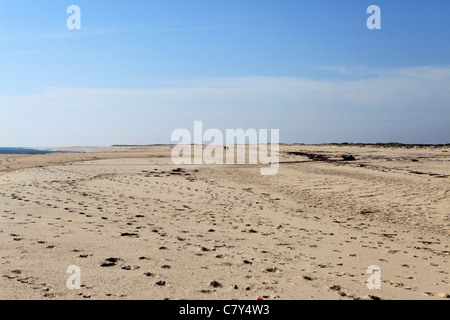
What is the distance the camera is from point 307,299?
16.1 ft

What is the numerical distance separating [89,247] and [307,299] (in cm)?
412

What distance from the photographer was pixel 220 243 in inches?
312

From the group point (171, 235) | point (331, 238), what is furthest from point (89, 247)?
point (331, 238)

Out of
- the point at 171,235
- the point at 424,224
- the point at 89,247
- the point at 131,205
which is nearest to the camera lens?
the point at 89,247

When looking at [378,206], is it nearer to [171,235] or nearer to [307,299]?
[171,235]

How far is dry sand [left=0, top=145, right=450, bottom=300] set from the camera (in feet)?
17.1

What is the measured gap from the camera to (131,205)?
12.4 m

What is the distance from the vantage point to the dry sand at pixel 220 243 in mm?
5215
